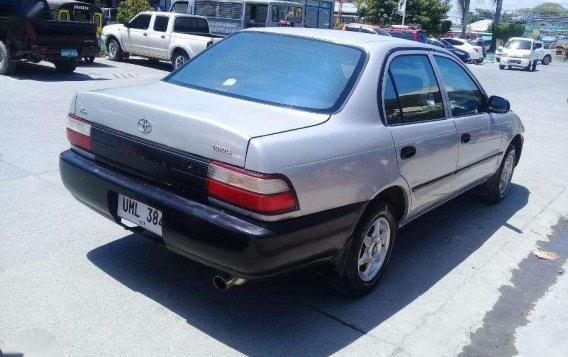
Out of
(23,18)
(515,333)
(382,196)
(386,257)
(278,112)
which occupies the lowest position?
(515,333)

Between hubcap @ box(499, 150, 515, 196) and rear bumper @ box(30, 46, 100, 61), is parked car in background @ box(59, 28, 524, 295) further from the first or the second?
rear bumper @ box(30, 46, 100, 61)

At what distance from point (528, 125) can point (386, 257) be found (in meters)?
9.29

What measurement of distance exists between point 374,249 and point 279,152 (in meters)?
1.28

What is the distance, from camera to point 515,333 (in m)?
3.42

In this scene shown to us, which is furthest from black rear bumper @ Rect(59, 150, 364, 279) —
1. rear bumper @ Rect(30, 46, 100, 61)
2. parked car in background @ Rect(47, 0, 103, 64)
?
parked car in background @ Rect(47, 0, 103, 64)

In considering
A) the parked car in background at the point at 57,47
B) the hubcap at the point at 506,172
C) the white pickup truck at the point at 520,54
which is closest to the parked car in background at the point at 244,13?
the parked car in background at the point at 57,47

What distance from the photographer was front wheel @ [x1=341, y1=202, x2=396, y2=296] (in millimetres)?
3355

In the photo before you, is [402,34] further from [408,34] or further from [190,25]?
[190,25]

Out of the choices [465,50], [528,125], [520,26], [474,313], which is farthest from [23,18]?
[520,26]

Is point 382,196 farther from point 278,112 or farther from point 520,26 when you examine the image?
point 520,26

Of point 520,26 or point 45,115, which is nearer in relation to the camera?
point 45,115

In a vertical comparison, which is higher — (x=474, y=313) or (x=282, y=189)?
(x=282, y=189)

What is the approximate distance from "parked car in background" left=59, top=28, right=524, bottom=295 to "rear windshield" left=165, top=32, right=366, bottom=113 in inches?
0.5

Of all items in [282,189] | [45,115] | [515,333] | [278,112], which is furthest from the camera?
[45,115]
